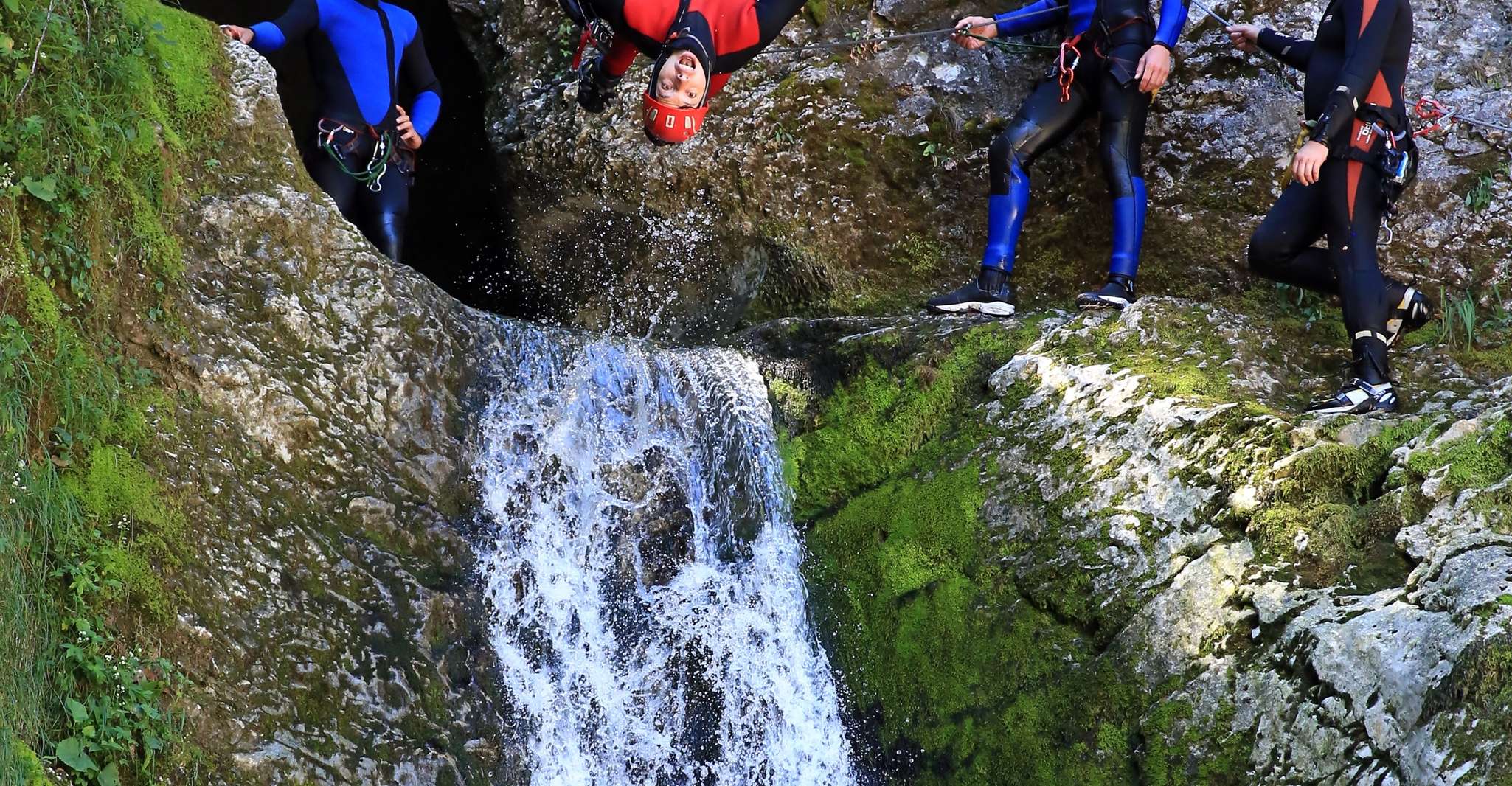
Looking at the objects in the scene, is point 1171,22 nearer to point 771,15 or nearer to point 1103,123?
point 1103,123

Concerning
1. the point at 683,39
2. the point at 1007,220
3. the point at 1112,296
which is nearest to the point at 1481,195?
the point at 1112,296

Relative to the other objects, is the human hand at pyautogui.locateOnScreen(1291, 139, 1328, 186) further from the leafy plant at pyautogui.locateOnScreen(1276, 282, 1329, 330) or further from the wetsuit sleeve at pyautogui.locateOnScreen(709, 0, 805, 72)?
the wetsuit sleeve at pyautogui.locateOnScreen(709, 0, 805, 72)

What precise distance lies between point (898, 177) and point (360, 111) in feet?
9.89

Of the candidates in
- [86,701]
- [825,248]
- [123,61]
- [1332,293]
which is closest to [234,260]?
[123,61]

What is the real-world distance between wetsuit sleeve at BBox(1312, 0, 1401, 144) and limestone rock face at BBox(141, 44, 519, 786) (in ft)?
12.1

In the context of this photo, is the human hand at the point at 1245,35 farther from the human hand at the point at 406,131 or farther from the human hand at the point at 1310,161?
the human hand at the point at 406,131

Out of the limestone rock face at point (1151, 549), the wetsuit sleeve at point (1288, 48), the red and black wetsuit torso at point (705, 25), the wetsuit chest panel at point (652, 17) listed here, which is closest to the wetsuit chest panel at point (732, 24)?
the red and black wetsuit torso at point (705, 25)

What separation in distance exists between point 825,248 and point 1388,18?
311 centimetres

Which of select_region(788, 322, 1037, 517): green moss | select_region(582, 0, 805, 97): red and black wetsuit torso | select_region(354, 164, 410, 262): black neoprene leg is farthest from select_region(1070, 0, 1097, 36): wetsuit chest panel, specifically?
select_region(354, 164, 410, 262): black neoprene leg

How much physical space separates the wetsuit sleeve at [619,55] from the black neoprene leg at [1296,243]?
2.80m

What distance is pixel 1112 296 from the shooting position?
18.3 ft

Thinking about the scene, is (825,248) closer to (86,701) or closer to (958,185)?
(958,185)

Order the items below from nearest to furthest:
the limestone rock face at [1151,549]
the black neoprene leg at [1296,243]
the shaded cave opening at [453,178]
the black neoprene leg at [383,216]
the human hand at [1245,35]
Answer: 1. the limestone rock face at [1151,549]
2. the black neoprene leg at [1296,243]
3. the human hand at [1245,35]
4. the black neoprene leg at [383,216]
5. the shaded cave opening at [453,178]

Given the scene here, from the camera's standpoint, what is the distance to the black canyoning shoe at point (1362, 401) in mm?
4551
